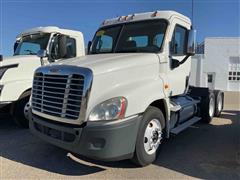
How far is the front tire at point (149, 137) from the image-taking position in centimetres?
430

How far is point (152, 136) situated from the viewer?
4.65 m

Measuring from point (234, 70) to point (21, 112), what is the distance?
2465cm

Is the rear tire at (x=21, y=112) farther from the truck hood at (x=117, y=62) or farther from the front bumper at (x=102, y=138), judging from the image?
the front bumper at (x=102, y=138)

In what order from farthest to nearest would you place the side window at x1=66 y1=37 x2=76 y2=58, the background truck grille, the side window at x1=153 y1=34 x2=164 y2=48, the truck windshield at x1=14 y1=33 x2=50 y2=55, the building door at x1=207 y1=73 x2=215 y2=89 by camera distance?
1. the building door at x1=207 y1=73 x2=215 y2=89
2. the side window at x1=66 y1=37 x2=76 y2=58
3. the truck windshield at x1=14 y1=33 x2=50 y2=55
4. the side window at x1=153 y1=34 x2=164 y2=48
5. the background truck grille

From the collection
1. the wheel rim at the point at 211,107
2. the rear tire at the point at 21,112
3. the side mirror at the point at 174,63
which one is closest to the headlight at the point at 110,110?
the side mirror at the point at 174,63

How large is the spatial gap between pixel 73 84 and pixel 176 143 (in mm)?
3093

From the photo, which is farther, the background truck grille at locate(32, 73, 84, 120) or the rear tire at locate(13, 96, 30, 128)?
the rear tire at locate(13, 96, 30, 128)

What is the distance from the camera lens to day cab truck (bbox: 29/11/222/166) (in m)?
3.92

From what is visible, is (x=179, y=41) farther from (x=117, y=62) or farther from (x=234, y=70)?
(x=234, y=70)

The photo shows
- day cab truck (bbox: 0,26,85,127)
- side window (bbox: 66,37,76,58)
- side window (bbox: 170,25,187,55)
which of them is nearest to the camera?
side window (bbox: 170,25,187,55)

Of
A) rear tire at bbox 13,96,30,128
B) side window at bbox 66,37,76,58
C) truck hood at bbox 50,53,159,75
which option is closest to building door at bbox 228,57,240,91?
side window at bbox 66,37,76,58

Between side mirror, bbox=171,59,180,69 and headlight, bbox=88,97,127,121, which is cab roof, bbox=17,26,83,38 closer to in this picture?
side mirror, bbox=171,59,180,69

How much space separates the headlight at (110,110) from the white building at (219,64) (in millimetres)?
24121

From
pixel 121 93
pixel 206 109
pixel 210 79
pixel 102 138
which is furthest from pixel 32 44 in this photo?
pixel 210 79
